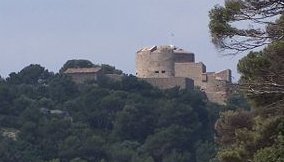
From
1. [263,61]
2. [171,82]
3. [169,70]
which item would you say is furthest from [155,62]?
[263,61]

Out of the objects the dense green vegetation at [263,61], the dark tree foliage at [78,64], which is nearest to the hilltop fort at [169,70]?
the dark tree foliage at [78,64]

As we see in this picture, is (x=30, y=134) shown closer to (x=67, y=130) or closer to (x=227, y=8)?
(x=67, y=130)

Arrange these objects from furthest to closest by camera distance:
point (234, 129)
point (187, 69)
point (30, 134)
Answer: point (187, 69), point (30, 134), point (234, 129)

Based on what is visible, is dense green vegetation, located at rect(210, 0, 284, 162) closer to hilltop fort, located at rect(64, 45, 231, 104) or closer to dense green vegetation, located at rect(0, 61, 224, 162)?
dense green vegetation, located at rect(0, 61, 224, 162)

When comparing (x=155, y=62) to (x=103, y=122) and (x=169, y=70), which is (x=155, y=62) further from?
(x=103, y=122)

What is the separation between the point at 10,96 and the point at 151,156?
16.4 meters

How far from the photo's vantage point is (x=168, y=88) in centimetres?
8356

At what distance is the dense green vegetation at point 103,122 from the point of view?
66.8 metres

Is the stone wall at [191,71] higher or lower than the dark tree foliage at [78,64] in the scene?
lower

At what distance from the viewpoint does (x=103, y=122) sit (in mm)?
79250

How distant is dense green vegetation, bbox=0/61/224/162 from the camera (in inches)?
2630

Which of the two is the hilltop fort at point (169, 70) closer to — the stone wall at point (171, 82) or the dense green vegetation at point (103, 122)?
the stone wall at point (171, 82)

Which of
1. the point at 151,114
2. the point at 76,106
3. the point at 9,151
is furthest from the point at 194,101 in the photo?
the point at 9,151

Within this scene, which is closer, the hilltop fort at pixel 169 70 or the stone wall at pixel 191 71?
the hilltop fort at pixel 169 70
